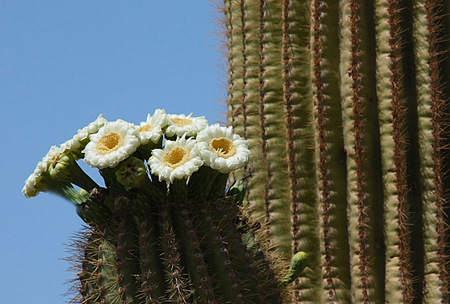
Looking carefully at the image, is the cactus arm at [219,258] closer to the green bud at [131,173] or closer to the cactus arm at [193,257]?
the cactus arm at [193,257]

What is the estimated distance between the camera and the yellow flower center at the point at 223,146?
2340mm

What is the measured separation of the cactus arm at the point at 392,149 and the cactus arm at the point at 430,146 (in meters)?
0.09

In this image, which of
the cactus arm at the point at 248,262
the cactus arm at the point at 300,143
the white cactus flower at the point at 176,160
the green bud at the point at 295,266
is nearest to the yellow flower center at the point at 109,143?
the white cactus flower at the point at 176,160

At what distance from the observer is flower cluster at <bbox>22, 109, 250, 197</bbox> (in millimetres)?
2260

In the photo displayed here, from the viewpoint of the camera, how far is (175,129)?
2412 millimetres

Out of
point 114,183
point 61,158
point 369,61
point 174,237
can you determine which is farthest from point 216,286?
point 369,61

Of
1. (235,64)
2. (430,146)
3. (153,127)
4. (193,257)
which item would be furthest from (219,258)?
(235,64)

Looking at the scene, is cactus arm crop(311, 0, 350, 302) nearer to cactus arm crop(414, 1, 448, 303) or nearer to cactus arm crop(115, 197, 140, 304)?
cactus arm crop(414, 1, 448, 303)

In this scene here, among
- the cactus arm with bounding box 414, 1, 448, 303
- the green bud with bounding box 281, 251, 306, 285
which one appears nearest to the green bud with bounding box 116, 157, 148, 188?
the green bud with bounding box 281, 251, 306, 285

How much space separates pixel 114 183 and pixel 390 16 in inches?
56.9

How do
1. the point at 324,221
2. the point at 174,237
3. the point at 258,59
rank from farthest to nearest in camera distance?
the point at 258,59, the point at 324,221, the point at 174,237

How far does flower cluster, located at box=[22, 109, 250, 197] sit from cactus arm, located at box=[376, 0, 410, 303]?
0.89 m

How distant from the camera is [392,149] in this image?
3.03 meters

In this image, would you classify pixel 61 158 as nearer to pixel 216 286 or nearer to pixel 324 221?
pixel 216 286
